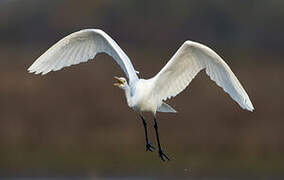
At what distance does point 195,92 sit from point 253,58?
5.37 m

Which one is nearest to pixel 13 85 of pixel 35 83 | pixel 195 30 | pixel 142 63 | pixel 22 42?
pixel 35 83

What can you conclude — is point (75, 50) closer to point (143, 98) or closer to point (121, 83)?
point (121, 83)

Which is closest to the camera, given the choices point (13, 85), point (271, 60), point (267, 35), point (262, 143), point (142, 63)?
point (262, 143)

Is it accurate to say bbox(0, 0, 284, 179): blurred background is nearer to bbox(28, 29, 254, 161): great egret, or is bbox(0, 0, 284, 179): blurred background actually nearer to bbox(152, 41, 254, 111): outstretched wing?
bbox(28, 29, 254, 161): great egret

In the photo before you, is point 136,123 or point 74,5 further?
point 74,5

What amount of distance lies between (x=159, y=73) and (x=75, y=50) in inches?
44.8

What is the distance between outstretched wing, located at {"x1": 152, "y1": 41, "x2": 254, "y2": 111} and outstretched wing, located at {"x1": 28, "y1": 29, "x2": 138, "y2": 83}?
32 centimetres

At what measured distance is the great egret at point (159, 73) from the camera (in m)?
8.91

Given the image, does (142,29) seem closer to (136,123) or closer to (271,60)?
(271,60)

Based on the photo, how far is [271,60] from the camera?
19531mm

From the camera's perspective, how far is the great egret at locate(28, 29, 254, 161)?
8906mm

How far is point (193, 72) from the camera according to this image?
366 inches

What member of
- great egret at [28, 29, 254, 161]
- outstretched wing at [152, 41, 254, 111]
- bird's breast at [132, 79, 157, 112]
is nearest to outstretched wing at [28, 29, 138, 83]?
great egret at [28, 29, 254, 161]

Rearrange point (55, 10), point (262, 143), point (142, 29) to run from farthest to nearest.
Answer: point (55, 10) < point (142, 29) < point (262, 143)
